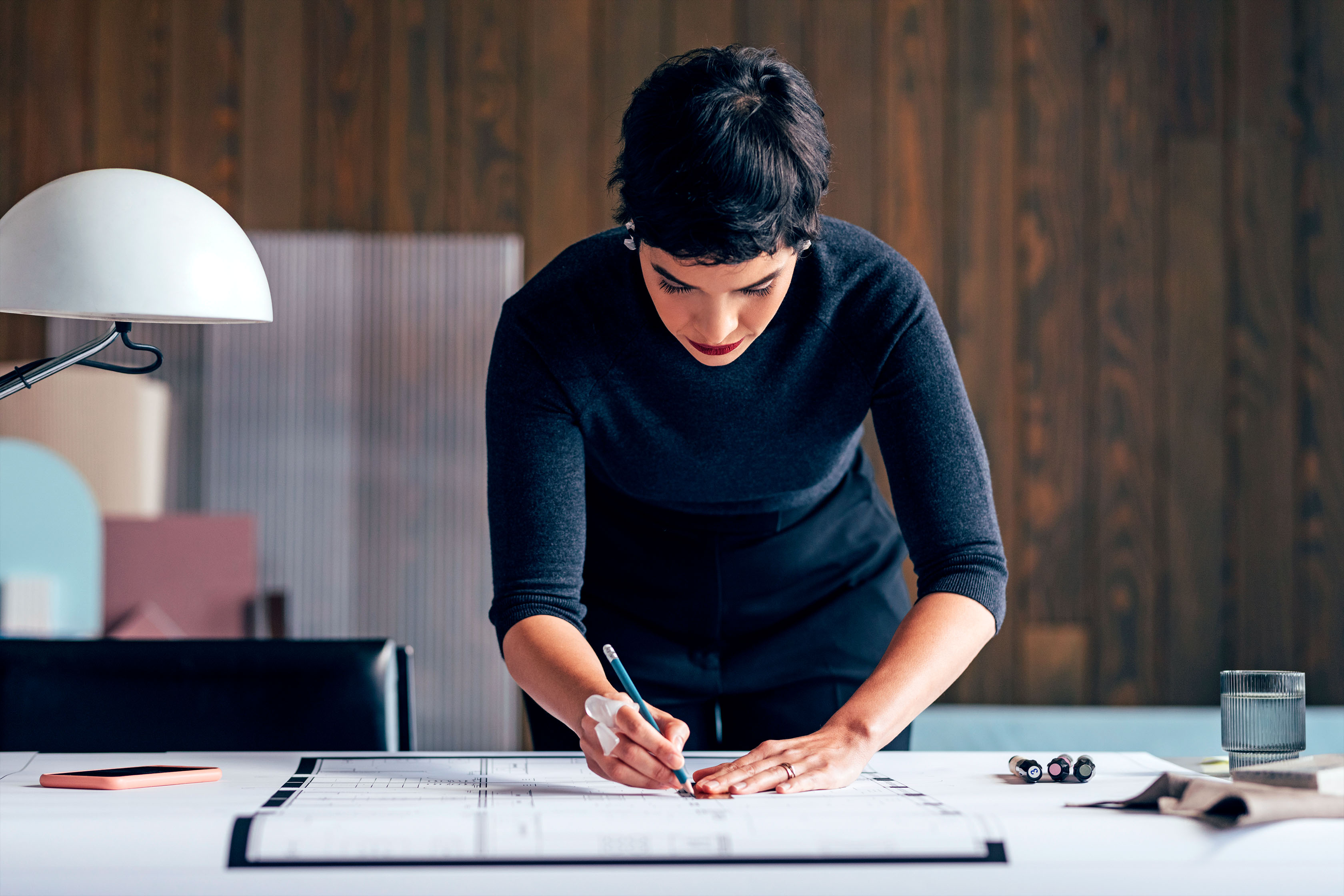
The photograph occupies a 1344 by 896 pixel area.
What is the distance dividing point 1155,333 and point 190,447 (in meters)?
2.51

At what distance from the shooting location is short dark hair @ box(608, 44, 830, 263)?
0.93 meters

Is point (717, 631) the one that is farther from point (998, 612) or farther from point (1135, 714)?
point (1135, 714)

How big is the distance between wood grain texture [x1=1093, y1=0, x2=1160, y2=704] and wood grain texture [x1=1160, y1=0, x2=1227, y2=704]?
5 cm

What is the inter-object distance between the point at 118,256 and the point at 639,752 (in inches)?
24.2

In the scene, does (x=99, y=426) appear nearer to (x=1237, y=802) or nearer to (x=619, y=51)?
(x=619, y=51)

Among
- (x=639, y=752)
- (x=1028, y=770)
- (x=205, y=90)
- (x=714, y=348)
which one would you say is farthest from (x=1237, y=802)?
(x=205, y=90)

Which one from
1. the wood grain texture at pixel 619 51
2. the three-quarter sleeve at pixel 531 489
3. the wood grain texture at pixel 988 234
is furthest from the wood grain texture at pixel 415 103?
the three-quarter sleeve at pixel 531 489

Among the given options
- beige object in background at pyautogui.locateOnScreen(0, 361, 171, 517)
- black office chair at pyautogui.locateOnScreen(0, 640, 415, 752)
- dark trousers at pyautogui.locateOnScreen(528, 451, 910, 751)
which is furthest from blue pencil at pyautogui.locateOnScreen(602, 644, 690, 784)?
beige object in background at pyautogui.locateOnScreen(0, 361, 171, 517)

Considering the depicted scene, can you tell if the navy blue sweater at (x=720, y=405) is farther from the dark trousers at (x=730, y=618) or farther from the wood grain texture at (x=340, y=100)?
the wood grain texture at (x=340, y=100)

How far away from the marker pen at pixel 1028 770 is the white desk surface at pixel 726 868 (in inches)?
5.7

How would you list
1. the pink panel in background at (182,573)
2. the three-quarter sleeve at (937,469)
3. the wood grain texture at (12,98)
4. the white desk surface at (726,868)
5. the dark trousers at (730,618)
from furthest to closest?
the wood grain texture at (12,98)
the pink panel in background at (182,573)
the dark trousers at (730,618)
the three-quarter sleeve at (937,469)
the white desk surface at (726,868)

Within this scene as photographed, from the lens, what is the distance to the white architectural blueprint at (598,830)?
0.79 metres

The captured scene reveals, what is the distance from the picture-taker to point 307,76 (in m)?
2.92

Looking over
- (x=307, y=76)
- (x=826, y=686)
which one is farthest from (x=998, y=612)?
(x=307, y=76)
